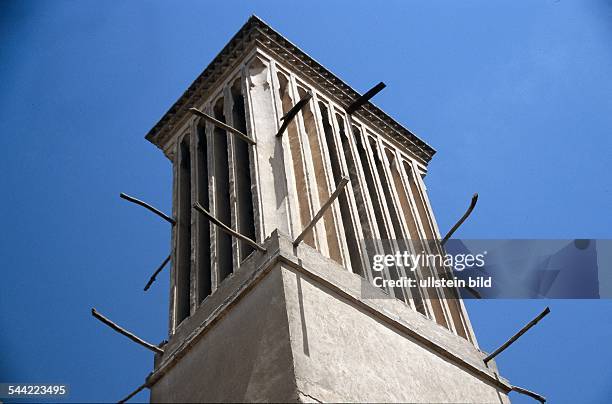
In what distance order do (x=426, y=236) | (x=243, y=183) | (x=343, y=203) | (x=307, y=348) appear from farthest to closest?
(x=426, y=236), (x=343, y=203), (x=243, y=183), (x=307, y=348)

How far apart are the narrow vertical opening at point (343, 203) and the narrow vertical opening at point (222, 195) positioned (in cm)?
164

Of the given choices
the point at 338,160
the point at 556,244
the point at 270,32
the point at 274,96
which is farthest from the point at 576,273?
the point at 270,32

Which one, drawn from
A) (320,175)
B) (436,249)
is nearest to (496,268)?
(436,249)

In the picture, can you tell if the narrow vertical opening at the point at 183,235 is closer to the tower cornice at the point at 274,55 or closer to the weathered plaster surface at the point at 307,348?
the tower cornice at the point at 274,55

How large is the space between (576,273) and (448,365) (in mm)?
4699

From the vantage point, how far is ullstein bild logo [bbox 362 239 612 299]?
39.3ft

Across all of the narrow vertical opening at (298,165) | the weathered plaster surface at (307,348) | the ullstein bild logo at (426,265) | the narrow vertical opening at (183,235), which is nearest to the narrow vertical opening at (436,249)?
the ullstein bild logo at (426,265)

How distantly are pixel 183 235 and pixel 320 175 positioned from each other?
2308 mm

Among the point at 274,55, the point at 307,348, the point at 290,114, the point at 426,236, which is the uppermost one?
the point at 274,55

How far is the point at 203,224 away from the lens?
39.7 feet

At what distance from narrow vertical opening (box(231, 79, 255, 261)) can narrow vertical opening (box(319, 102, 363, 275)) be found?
1347mm

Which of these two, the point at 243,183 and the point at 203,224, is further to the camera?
the point at 203,224

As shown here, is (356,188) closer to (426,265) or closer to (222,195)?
(426,265)

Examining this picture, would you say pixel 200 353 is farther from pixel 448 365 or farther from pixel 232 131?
pixel 232 131
